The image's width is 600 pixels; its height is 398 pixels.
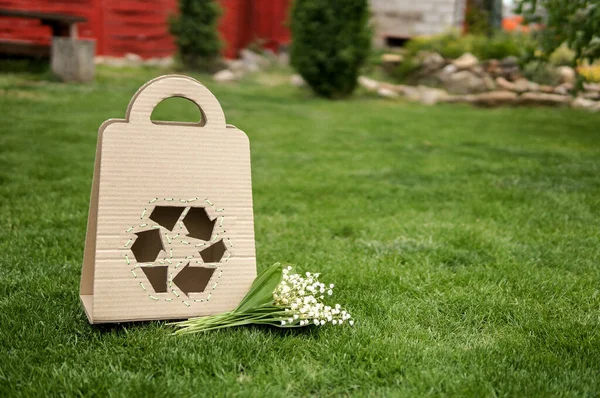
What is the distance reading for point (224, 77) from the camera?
12.0 m

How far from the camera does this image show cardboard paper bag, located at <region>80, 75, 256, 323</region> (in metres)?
2.29

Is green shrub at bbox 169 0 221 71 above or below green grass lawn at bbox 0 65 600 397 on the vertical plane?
above

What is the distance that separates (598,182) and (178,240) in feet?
12.4

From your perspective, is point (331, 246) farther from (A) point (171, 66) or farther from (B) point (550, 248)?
(A) point (171, 66)

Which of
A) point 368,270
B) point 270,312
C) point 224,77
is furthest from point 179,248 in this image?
point 224,77

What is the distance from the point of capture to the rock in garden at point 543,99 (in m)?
9.92

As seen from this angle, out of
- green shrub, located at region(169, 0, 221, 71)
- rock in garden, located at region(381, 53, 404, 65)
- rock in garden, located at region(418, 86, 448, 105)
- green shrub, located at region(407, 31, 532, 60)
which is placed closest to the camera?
rock in garden, located at region(418, 86, 448, 105)

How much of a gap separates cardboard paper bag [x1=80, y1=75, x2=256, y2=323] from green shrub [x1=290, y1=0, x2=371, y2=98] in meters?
8.27

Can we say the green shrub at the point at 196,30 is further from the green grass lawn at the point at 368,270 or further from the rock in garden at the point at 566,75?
the rock in garden at the point at 566,75

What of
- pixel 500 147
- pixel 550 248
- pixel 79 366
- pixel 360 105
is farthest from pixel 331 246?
pixel 360 105

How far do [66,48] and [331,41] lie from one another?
4007 mm

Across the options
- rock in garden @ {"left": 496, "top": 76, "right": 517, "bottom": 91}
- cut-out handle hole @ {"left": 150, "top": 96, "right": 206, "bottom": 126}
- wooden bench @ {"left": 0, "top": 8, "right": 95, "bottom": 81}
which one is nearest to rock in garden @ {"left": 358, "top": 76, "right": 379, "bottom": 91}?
rock in garden @ {"left": 496, "top": 76, "right": 517, "bottom": 91}

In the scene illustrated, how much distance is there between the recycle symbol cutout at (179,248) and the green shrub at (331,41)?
27.1ft

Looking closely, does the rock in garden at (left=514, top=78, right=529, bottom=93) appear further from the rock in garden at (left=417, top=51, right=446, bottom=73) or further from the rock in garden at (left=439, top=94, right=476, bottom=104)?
the rock in garden at (left=417, top=51, right=446, bottom=73)
